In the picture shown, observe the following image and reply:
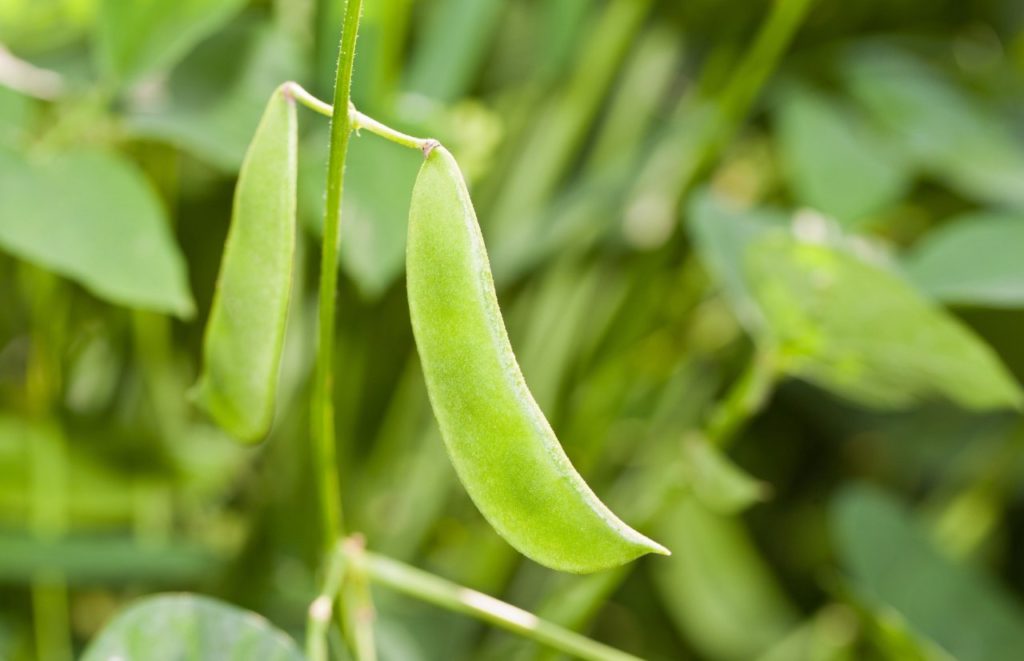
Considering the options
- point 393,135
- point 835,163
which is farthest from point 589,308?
point 393,135

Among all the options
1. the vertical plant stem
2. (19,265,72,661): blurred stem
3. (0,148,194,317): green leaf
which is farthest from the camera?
(19,265,72,661): blurred stem

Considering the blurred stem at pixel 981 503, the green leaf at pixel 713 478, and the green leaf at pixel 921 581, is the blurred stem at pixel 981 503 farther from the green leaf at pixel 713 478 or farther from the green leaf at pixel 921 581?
A: the green leaf at pixel 713 478

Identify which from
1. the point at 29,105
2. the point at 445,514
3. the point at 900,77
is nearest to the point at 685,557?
the point at 445,514

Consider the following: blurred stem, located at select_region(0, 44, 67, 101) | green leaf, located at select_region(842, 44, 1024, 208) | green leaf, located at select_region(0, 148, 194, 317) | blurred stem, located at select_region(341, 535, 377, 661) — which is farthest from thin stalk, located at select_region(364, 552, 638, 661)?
green leaf, located at select_region(842, 44, 1024, 208)

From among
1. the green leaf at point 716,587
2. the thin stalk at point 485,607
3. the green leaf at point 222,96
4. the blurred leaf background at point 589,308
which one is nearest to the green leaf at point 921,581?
the blurred leaf background at point 589,308

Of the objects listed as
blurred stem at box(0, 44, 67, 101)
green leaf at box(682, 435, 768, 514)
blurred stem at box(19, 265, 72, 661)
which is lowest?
blurred stem at box(19, 265, 72, 661)

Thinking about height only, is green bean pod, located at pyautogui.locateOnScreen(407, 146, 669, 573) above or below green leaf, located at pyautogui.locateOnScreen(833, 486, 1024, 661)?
above

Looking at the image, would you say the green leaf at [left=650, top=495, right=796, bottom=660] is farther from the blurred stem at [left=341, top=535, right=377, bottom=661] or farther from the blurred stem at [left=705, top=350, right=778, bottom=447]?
the blurred stem at [left=341, top=535, right=377, bottom=661]

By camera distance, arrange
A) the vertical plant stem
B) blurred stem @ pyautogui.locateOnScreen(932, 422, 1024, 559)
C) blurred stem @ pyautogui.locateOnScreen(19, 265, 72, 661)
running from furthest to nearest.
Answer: blurred stem @ pyautogui.locateOnScreen(932, 422, 1024, 559) → blurred stem @ pyautogui.locateOnScreen(19, 265, 72, 661) → the vertical plant stem
